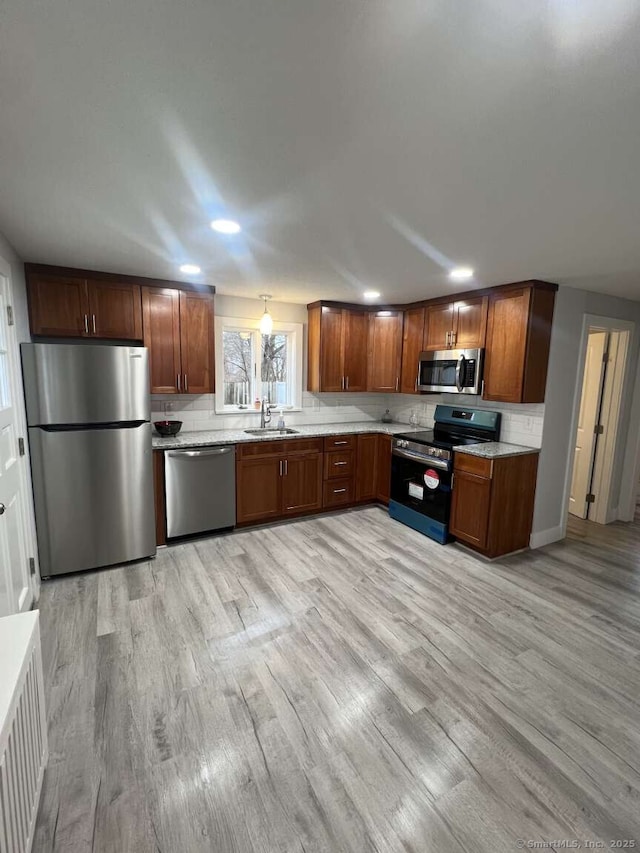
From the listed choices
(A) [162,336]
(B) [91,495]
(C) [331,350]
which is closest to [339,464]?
(C) [331,350]

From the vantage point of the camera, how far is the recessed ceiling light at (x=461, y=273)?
9.41 feet

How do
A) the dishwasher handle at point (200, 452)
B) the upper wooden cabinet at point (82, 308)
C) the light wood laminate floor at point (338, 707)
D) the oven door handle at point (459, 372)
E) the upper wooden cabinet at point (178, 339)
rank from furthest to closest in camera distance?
the oven door handle at point (459, 372), the upper wooden cabinet at point (178, 339), the dishwasher handle at point (200, 452), the upper wooden cabinet at point (82, 308), the light wood laminate floor at point (338, 707)

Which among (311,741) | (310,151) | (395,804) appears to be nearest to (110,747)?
(311,741)

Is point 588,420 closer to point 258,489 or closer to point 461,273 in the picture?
point 461,273

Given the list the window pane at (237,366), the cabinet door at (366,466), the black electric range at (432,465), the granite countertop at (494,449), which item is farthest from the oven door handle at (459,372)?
the window pane at (237,366)

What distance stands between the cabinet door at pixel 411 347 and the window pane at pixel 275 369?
4.42 feet

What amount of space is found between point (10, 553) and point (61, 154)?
77.6 inches

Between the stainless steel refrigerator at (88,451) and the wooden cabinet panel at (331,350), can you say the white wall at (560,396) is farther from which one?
the stainless steel refrigerator at (88,451)

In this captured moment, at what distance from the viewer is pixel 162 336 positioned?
3467mm

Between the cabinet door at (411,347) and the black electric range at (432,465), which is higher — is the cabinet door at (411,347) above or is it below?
above

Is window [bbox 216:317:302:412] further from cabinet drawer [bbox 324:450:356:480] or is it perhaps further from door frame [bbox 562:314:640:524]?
door frame [bbox 562:314:640:524]

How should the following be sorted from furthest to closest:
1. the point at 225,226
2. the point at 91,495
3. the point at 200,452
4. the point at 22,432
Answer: the point at 200,452
the point at 91,495
the point at 22,432
the point at 225,226

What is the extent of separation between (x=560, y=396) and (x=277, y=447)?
2.60m

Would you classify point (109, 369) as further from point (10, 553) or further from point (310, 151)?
point (310, 151)
